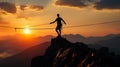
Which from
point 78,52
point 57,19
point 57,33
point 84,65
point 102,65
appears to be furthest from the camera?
point 57,33

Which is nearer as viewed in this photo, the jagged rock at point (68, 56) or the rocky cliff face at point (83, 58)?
the rocky cliff face at point (83, 58)

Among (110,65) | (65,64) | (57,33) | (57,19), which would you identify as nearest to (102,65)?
(110,65)

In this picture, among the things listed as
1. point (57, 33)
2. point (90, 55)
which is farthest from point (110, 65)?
point (57, 33)

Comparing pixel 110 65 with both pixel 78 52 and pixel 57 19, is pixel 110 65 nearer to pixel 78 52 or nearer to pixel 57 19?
pixel 78 52

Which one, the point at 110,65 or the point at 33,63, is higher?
the point at 110,65

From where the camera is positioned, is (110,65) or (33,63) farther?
(33,63)

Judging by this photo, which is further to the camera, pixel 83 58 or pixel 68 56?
pixel 68 56

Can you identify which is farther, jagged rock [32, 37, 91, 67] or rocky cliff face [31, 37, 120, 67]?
jagged rock [32, 37, 91, 67]

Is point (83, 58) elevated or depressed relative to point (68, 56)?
elevated

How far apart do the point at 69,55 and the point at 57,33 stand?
14949 millimetres

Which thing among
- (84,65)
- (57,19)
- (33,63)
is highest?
(57,19)

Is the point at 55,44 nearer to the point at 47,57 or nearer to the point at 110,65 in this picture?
the point at 47,57

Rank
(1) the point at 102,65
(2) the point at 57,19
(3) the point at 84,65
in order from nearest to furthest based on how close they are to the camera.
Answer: (1) the point at 102,65 → (3) the point at 84,65 → (2) the point at 57,19

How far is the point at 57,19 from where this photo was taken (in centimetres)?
5362
